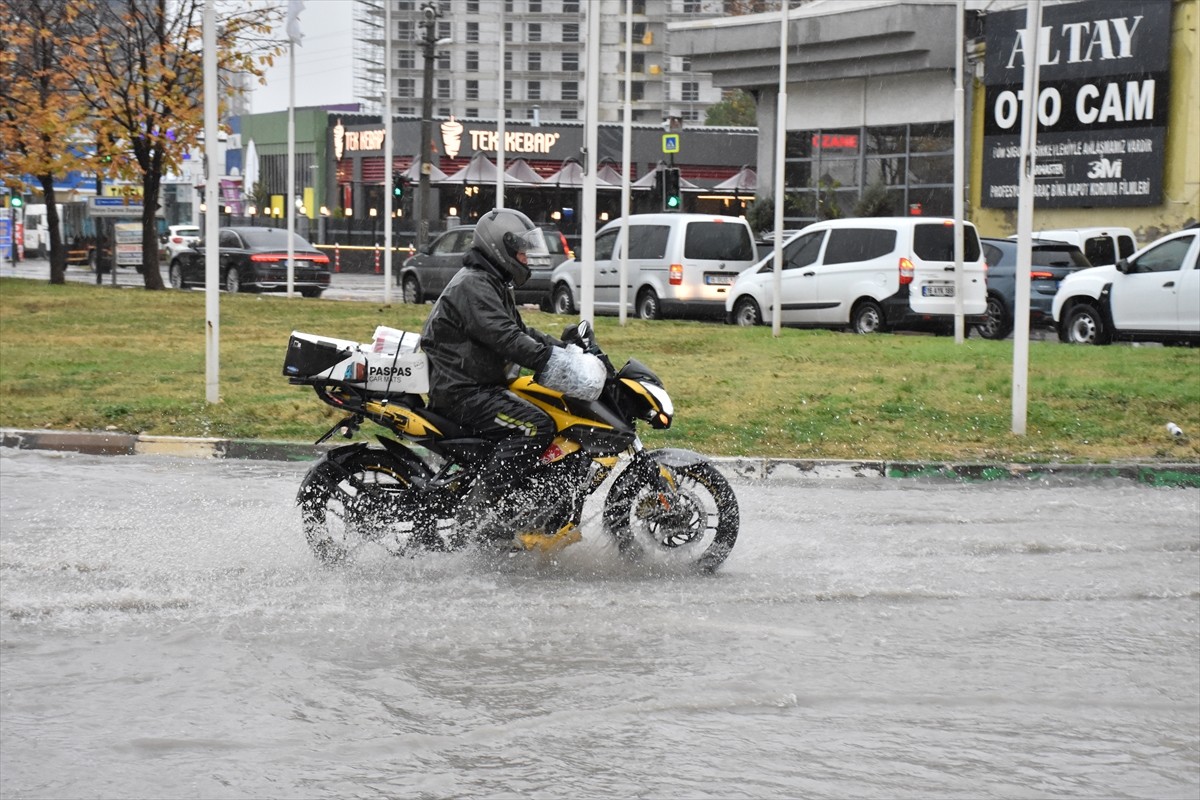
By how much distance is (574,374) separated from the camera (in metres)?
7.64

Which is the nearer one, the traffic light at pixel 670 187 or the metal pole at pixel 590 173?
the metal pole at pixel 590 173

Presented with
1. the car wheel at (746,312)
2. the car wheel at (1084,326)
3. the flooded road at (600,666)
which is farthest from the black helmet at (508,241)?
the car wheel at (746,312)

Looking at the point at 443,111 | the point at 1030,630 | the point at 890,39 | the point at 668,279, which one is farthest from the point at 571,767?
the point at 443,111

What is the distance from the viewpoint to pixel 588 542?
26.4 ft

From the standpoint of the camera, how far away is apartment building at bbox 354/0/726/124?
119562 millimetres

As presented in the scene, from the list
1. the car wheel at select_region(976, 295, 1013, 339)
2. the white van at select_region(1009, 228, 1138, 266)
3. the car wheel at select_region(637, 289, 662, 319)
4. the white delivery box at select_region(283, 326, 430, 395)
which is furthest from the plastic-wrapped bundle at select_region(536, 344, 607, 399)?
the white van at select_region(1009, 228, 1138, 266)

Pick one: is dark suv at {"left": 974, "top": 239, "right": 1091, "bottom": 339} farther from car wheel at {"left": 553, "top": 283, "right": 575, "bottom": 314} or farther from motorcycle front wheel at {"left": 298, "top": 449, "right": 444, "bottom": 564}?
motorcycle front wheel at {"left": 298, "top": 449, "right": 444, "bottom": 564}

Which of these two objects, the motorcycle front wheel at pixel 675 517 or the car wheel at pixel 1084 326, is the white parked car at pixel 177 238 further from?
the motorcycle front wheel at pixel 675 517

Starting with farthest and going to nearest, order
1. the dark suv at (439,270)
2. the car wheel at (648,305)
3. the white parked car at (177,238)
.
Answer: the white parked car at (177,238) → the dark suv at (439,270) → the car wheel at (648,305)

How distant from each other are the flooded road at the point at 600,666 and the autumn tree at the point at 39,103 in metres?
27.7

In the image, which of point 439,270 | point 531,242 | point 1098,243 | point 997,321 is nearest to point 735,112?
point 439,270

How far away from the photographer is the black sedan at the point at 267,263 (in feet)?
118

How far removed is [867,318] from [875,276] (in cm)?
65

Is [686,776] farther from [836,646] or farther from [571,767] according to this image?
[836,646]
